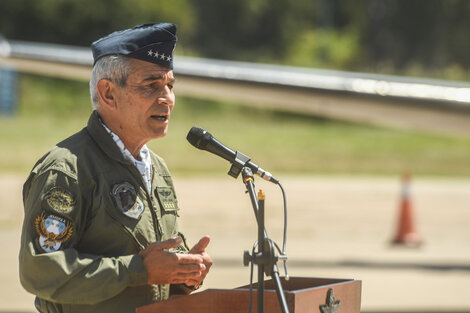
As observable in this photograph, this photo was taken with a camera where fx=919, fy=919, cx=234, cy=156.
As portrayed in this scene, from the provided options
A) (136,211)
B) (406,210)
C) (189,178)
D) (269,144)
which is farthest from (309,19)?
(136,211)

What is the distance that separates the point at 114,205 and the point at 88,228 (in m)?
0.10

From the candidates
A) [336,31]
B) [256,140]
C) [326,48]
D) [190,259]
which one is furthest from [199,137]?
[336,31]

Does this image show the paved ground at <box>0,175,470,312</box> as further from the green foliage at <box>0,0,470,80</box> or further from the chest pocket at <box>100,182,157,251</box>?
the green foliage at <box>0,0,470,80</box>

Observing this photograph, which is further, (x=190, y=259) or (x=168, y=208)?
(x=168, y=208)

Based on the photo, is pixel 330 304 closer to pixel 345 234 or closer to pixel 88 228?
pixel 88 228

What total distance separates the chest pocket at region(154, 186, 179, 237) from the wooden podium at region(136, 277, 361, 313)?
44 centimetres

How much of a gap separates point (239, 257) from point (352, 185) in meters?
8.83

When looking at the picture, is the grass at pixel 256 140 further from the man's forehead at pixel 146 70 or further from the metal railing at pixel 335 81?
the man's forehead at pixel 146 70

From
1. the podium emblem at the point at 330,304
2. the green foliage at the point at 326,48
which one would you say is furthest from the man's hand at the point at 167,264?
the green foliage at the point at 326,48

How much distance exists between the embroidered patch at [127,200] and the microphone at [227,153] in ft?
0.78

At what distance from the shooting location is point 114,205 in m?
2.68

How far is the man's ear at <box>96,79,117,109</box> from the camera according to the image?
9.17 ft

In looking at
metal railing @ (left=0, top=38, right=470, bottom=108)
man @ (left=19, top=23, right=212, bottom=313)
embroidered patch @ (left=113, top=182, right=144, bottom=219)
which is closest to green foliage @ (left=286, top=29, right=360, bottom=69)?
metal railing @ (left=0, top=38, right=470, bottom=108)

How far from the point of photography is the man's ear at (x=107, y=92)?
9.17 ft
